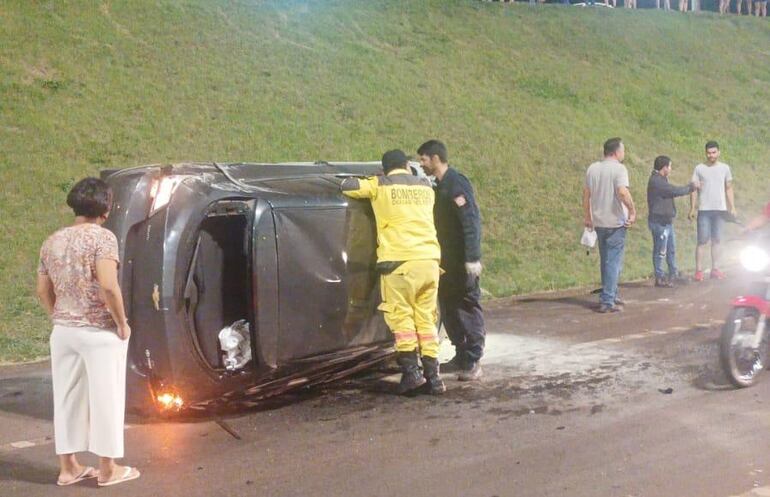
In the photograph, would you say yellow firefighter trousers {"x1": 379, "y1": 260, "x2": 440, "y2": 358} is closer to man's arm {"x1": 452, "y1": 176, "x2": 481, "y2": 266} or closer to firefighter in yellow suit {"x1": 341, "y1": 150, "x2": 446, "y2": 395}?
firefighter in yellow suit {"x1": 341, "y1": 150, "x2": 446, "y2": 395}

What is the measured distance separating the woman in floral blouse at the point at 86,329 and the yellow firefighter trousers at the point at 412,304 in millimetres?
2251

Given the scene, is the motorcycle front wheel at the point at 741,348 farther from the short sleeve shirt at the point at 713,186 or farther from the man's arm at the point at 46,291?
the short sleeve shirt at the point at 713,186

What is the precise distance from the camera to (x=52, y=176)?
46.9ft

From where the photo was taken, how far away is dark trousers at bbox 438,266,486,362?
25.8 feet

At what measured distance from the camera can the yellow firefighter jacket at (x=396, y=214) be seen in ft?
23.2

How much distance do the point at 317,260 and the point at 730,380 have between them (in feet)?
10.4

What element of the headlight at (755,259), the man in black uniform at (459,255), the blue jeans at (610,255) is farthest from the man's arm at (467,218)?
the blue jeans at (610,255)

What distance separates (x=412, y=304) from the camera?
7.18 m

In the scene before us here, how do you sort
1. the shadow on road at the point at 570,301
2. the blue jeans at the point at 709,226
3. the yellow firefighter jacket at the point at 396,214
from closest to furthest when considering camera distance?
1. the yellow firefighter jacket at the point at 396,214
2. the shadow on road at the point at 570,301
3. the blue jeans at the point at 709,226

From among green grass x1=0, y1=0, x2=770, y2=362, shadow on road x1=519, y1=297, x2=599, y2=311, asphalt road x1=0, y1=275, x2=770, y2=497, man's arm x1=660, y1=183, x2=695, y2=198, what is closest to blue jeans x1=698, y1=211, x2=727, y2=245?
man's arm x1=660, y1=183, x2=695, y2=198

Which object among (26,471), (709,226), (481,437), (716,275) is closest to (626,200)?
(709,226)

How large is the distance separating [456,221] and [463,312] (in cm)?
74

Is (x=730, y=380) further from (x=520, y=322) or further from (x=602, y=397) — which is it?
(x=520, y=322)

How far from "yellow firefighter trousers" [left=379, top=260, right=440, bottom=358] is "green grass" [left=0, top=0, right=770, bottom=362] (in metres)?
4.01
